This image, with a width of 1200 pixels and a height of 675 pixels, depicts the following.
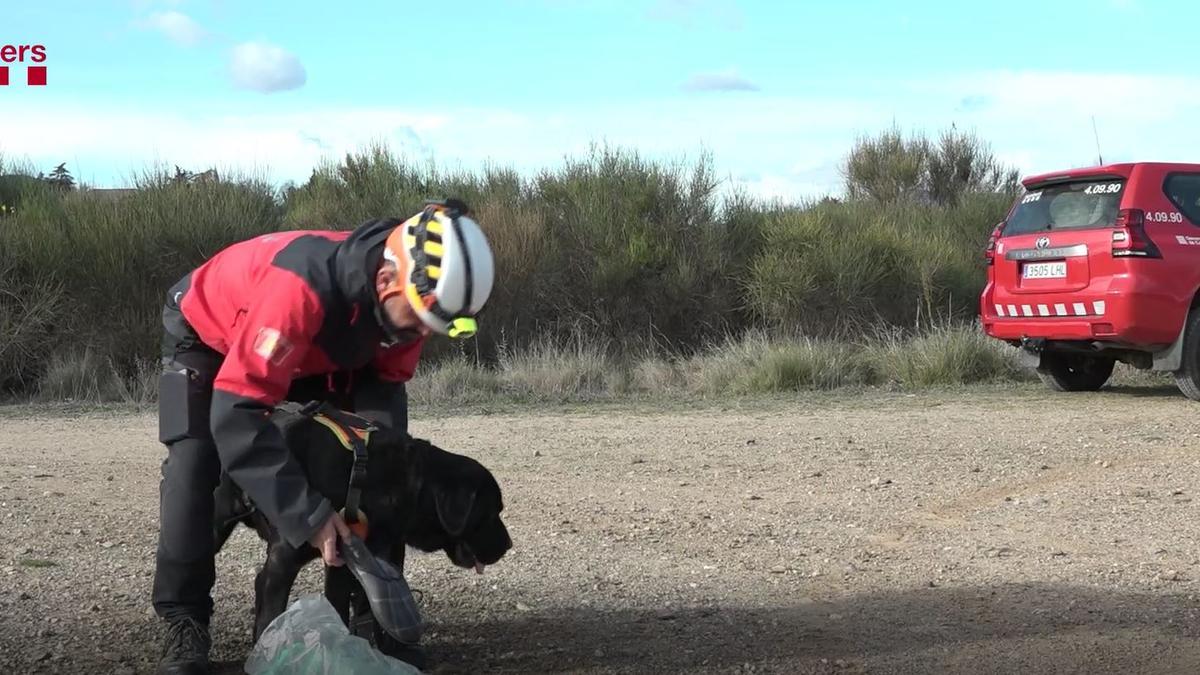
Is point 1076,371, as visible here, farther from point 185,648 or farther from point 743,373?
point 185,648

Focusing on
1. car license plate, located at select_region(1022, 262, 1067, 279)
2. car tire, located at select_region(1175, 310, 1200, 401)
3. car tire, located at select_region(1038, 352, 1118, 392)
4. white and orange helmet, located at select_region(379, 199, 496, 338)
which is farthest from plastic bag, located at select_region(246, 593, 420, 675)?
car tire, located at select_region(1038, 352, 1118, 392)

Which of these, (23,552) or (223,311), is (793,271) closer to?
(23,552)

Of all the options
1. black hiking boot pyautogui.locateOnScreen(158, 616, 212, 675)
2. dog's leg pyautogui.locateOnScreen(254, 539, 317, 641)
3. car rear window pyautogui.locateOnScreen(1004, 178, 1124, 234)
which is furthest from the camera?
car rear window pyautogui.locateOnScreen(1004, 178, 1124, 234)

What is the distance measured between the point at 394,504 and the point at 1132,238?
28.5 feet

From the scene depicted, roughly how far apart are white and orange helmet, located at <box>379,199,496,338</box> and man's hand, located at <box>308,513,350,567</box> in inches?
22.2

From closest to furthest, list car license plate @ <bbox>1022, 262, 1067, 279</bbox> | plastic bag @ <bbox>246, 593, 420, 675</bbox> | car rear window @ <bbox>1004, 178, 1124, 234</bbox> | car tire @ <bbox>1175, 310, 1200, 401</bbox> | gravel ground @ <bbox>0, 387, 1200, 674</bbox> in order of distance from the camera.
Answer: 1. plastic bag @ <bbox>246, 593, 420, 675</bbox>
2. gravel ground @ <bbox>0, 387, 1200, 674</bbox>
3. car tire @ <bbox>1175, 310, 1200, 401</bbox>
4. car rear window @ <bbox>1004, 178, 1124, 234</bbox>
5. car license plate @ <bbox>1022, 262, 1067, 279</bbox>

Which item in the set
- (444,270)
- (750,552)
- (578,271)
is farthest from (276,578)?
(578,271)

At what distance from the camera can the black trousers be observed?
13.4ft

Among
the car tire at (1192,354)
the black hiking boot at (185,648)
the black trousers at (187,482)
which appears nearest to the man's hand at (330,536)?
the black trousers at (187,482)

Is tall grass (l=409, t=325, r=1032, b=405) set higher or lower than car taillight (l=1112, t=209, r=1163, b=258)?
lower

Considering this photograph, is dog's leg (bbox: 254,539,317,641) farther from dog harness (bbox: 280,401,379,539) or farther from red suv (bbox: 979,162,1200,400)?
red suv (bbox: 979,162,1200,400)

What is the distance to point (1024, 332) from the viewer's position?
1205 cm

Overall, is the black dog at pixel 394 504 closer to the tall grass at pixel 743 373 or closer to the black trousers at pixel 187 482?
the black trousers at pixel 187 482

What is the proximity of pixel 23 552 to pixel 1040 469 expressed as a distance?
18.3 ft
